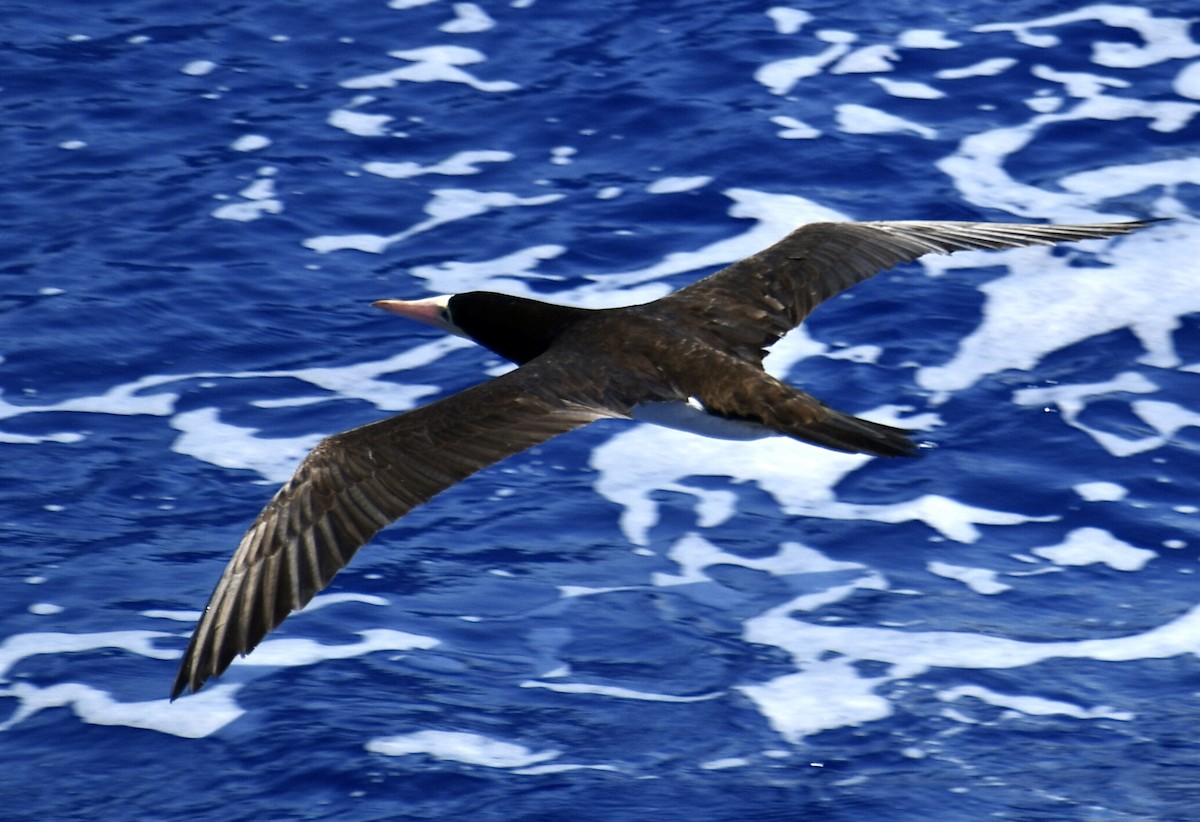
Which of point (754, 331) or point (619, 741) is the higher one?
point (754, 331)

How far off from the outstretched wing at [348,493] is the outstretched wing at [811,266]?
1.07 m

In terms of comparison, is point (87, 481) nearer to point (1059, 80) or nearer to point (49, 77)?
point (49, 77)

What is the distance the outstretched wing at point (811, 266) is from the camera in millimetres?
7285

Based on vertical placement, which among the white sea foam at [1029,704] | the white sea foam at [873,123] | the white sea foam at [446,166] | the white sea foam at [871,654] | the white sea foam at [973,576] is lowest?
the white sea foam at [1029,704]

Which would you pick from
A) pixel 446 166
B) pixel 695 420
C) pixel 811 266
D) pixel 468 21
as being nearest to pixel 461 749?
pixel 695 420

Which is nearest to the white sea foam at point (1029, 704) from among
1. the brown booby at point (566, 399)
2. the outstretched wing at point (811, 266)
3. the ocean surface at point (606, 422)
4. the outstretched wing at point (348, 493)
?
the ocean surface at point (606, 422)

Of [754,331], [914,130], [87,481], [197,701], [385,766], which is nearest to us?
[385,766]

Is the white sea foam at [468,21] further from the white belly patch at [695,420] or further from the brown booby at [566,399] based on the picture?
the white belly patch at [695,420]

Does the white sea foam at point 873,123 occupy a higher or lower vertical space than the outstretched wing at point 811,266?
lower

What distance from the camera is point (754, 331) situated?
7211 mm

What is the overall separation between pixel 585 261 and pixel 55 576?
349 cm

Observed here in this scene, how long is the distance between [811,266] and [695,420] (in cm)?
123

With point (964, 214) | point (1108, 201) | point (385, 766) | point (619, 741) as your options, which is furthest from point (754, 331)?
point (1108, 201)

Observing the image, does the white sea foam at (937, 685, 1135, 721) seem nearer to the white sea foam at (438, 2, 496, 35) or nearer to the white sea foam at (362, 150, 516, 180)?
the white sea foam at (362, 150, 516, 180)
